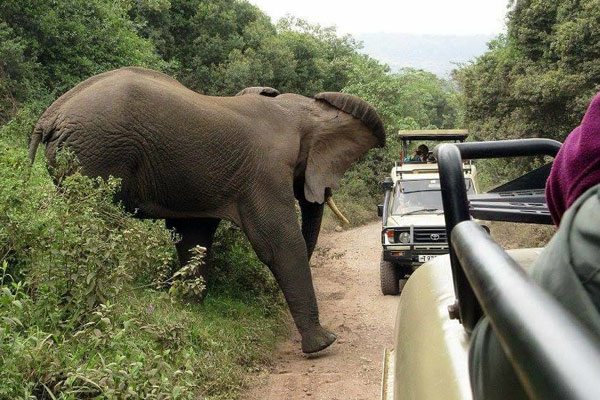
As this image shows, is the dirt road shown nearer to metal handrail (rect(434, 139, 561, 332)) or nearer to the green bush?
the green bush

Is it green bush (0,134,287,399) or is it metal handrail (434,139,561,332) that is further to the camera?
green bush (0,134,287,399)

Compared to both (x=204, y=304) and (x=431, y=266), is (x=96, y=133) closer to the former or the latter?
(x=204, y=304)

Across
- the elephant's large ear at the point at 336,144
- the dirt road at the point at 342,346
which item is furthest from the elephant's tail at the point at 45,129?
the dirt road at the point at 342,346

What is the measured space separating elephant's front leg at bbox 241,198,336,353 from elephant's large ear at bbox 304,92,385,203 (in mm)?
802

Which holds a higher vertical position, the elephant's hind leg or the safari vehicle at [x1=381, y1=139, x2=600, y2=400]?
the safari vehicle at [x1=381, y1=139, x2=600, y2=400]

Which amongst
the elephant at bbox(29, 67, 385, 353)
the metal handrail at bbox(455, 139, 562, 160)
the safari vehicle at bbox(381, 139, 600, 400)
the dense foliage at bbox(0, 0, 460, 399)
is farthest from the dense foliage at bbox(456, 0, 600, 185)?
the metal handrail at bbox(455, 139, 562, 160)

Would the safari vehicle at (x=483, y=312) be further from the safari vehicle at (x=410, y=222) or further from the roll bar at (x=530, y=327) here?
the safari vehicle at (x=410, y=222)

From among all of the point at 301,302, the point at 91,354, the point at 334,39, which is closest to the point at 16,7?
the point at 301,302

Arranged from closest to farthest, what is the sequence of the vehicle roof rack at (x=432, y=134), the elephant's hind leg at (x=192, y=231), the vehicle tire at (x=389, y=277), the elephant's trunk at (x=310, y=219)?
1. the elephant's hind leg at (x=192, y=231)
2. the elephant's trunk at (x=310, y=219)
3. the vehicle tire at (x=389, y=277)
4. the vehicle roof rack at (x=432, y=134)

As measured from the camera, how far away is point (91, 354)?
4.07 metres

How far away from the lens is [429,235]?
397 inches

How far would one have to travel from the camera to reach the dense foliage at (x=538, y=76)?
1390cm

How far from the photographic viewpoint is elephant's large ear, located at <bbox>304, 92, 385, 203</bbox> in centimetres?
839

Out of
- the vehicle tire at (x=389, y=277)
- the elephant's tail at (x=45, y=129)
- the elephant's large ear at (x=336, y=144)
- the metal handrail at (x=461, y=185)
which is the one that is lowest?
the vehicle tire at (x=389, y=277)
